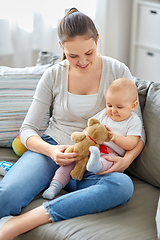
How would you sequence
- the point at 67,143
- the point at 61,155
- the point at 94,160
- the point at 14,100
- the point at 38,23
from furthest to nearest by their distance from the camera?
the point at 38,23 → the point at 14,100 → the point at 67,143 → the point at 61,155 → the point at 94,160

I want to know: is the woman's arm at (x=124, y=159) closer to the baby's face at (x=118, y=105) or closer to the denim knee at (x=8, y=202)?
the baby's face at (x=118, y=105)

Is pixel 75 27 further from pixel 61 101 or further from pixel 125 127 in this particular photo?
pixel 125 127

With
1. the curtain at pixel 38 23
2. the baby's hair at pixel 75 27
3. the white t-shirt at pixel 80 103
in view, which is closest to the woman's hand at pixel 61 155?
the white t-shirt at pixel 80 103

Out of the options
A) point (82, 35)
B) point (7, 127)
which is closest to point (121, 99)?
point (82, 35)

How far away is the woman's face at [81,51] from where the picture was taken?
4.34 ft

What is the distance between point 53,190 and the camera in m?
1.30

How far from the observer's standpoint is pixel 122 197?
1225 millimetres

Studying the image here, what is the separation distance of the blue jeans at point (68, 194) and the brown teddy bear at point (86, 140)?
65 millimetres

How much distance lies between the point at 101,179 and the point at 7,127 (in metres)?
0.67

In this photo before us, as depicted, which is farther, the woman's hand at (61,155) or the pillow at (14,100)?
the pillow at (14,100)

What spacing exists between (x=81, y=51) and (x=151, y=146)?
0.52 metres

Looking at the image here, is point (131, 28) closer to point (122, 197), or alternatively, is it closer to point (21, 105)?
point (21, 105)

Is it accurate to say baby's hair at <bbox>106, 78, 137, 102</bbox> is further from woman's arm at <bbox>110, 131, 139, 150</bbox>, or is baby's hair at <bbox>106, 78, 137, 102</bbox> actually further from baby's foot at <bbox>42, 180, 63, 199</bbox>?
baby's foot at <bbox>42, 180, 63, 199</bbox>

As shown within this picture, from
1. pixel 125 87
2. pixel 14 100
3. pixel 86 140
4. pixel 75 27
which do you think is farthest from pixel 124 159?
pixel 14 100
